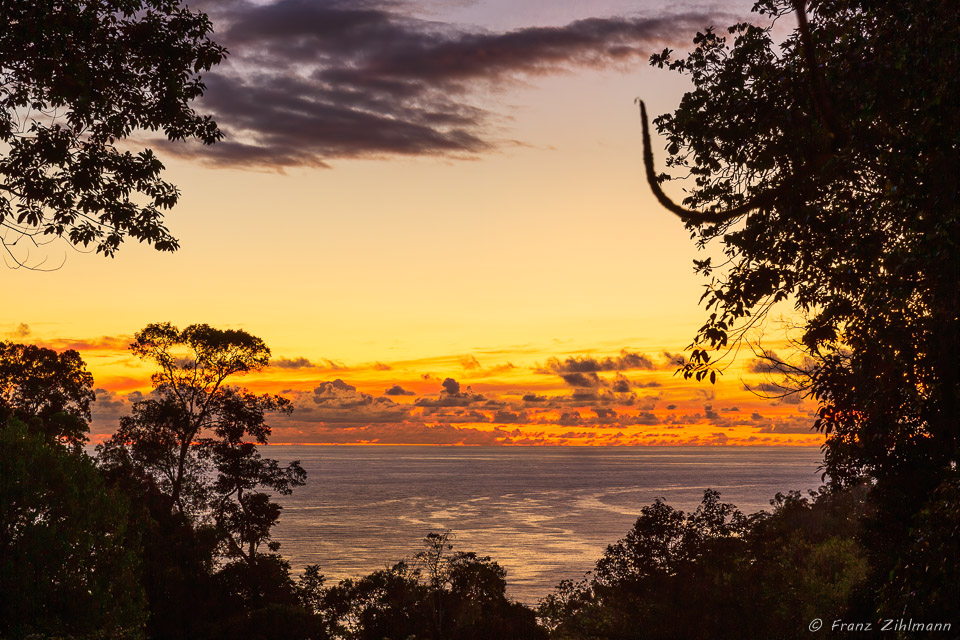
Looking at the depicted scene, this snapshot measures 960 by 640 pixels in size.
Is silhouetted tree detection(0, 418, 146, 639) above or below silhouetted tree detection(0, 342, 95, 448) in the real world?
below

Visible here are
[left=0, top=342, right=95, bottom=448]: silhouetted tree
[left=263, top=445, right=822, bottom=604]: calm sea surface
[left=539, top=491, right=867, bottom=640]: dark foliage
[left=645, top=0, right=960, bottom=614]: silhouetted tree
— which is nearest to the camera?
[left=645, top=0, right=960, bottom=614]: silhouetted tree

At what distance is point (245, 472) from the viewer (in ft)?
121

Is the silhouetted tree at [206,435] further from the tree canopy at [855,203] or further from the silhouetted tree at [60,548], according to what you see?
the tree canopy at [855,203]

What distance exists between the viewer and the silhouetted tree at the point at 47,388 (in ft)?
132

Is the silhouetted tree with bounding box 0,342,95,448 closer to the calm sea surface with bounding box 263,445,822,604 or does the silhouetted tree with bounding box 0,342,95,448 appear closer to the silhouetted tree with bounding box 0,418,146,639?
the silhouetted tree with bounding box 0,418,146,639

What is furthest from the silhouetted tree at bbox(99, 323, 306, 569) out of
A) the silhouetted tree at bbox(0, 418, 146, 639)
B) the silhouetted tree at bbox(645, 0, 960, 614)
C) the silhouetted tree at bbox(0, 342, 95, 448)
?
the silhouetted tree at bbox(645, 0, 960, 614)

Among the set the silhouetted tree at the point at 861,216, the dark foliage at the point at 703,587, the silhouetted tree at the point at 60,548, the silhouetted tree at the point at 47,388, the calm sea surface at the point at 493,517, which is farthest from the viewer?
the calm sea surface at the point at 493,517

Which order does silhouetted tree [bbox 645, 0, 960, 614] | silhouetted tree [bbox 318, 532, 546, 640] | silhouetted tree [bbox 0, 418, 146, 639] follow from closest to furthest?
silhouetted tree [bbox 645, 0, 960, 614]
silhouetted tree [bbox 0, 418, 146, 639]
silhouetted tree [bbox 318, 532, 546, 640]

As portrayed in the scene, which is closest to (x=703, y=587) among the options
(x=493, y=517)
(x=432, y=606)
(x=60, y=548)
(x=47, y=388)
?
(x=432, y=606)

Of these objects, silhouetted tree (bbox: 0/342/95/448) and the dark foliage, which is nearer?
the dark foliage

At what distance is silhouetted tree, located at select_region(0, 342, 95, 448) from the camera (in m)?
40.2

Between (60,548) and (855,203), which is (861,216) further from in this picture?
(60,548)

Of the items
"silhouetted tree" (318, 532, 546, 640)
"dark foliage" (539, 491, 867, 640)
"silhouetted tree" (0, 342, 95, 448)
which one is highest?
"silhouetted tree" (0, 342, 95, 448)

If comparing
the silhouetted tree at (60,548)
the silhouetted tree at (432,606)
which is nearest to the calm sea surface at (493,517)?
the silhouetted tree at (432,606)
